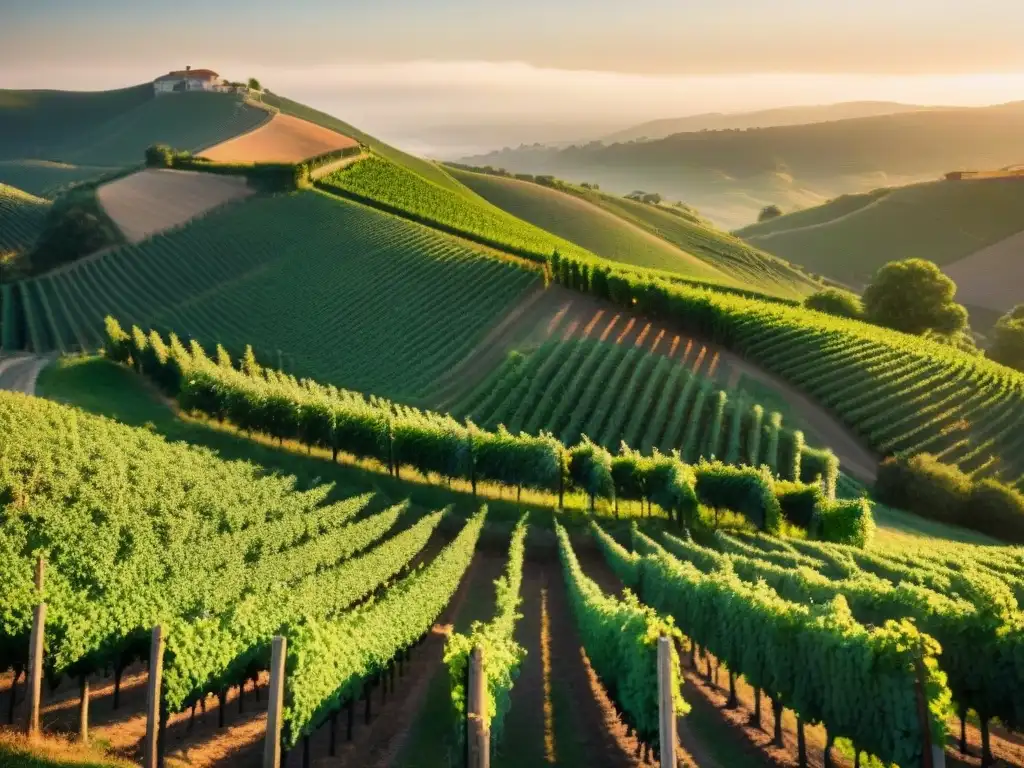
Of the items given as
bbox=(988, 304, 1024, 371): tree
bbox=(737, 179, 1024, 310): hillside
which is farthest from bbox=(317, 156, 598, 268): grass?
bbox=(737, 179, 1024, 310): hillside

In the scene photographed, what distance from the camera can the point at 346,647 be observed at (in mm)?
16266

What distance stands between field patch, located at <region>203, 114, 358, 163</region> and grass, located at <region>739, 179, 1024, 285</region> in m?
87.7

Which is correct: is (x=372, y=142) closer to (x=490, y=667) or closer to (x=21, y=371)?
(x=21, y=371)

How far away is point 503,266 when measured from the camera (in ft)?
229

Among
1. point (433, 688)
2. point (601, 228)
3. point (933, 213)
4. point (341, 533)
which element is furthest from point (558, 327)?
point (933, 213)

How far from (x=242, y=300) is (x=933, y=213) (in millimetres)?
135677

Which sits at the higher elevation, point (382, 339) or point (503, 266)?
point (503, 266)

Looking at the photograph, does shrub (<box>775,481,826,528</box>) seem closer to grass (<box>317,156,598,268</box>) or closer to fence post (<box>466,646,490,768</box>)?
fence post (<box>466,646,490,768</box>)

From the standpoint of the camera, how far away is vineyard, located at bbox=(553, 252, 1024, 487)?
48.6m

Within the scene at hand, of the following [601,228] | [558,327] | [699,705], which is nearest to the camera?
[699,705]

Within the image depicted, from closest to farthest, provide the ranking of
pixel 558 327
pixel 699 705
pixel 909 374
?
1. pixel 699 705
2. pixel 909 374
3. pixel 558 327

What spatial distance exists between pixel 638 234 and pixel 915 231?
64590 millimetres

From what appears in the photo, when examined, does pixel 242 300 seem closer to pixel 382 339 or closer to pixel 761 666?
pixel 382 339

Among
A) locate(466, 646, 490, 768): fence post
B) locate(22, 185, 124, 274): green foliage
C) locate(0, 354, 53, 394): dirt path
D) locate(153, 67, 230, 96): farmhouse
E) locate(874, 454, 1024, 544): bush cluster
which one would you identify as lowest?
locate(874, 454, 1024, 544): bush cluster
